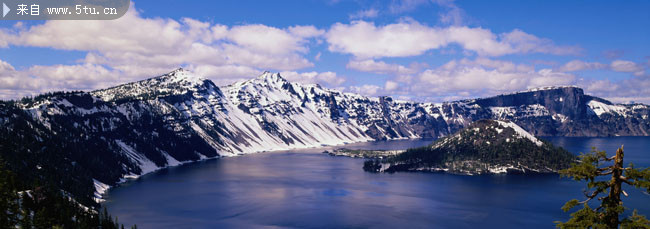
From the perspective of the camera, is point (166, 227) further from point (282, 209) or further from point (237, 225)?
point (282, 209)

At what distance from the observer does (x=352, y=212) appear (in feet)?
600

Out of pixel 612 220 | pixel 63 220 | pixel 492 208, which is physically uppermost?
pixel 612 220

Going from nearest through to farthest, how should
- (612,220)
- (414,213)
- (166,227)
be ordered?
(612,220) → (166,227) → (414,213)

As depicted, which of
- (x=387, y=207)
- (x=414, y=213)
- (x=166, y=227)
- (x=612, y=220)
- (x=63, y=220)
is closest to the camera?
(x=612, y=220)

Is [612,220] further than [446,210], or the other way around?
[446,210]

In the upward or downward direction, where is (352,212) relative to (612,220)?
downward

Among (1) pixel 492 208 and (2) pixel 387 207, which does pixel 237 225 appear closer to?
(2) pixel 387 207

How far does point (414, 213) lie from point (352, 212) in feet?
79.8

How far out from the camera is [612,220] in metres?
24.1

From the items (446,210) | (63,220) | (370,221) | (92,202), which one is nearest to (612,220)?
(63,220)

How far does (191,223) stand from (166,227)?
10.0 meters

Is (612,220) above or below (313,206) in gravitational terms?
above

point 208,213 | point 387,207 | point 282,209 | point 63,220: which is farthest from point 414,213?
point 63,220

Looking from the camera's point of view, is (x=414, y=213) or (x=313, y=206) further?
(x=313, y=206)
